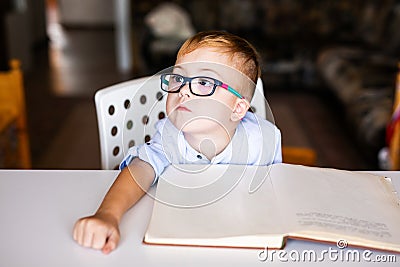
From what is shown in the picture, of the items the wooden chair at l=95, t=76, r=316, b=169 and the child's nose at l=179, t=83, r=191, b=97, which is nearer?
the child's nose at l=179, t=83, r=191, b=97

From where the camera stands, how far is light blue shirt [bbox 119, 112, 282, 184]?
39.8 inches

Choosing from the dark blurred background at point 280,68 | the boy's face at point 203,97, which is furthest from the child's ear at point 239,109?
the dark blurred background at point 280,68

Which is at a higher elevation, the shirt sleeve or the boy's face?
the boy's face

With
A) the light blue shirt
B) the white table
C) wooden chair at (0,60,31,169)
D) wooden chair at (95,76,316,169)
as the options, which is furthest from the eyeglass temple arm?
wooden chair at (0,60,31,169)

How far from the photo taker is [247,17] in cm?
435

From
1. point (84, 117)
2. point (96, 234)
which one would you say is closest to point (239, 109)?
point (96, 234)

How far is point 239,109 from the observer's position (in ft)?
3.18

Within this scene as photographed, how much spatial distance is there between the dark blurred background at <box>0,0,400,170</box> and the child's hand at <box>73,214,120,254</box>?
1.97 m

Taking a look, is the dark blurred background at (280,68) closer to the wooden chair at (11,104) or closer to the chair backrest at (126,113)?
the wooden chair at (11,104)

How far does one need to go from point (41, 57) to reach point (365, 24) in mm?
2863

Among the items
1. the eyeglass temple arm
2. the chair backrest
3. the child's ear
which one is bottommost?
the chair backrest

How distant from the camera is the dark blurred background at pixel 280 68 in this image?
2.95 metres

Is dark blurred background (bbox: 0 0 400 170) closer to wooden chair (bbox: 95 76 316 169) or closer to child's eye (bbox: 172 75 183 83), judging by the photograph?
wooden chair (bbox: 95 76 316 169)

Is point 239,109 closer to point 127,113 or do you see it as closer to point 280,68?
point 127,113
